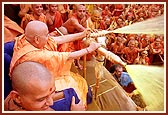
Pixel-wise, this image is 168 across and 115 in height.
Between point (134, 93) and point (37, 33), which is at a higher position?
point (37, 33)

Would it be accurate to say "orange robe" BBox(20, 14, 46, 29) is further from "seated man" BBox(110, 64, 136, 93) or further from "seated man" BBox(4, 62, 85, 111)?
Result: "seated man" BBox(110, 64, 136, 93)

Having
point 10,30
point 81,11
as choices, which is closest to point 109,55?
point 81,11

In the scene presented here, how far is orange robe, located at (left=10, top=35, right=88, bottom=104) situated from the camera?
3471 millimetres

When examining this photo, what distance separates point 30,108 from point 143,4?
101cm

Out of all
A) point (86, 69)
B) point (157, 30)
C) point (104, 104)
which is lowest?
point (104, 104)

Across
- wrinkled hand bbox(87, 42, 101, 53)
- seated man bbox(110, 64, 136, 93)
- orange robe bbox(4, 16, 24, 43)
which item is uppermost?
orange robe bbox(4, 16, 24, 43)

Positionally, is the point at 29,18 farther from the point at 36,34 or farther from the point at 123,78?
the point at 123,78

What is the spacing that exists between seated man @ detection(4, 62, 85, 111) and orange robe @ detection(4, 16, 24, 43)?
0.20 m

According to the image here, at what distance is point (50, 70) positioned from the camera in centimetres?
349

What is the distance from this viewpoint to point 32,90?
3.42 metres

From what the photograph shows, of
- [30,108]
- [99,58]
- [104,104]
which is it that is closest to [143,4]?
[99,58]

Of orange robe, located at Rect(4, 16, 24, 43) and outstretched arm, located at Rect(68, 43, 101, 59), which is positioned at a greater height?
orange robe, located at Rect(4, 16, 24, 43)

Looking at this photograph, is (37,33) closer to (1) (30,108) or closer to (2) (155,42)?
(1) (30,108)

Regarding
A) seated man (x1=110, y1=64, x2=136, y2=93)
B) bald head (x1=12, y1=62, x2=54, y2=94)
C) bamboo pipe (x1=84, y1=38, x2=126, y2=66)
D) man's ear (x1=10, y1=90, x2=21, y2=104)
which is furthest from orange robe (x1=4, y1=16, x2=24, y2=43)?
seated man (x1=110, y1=64, x2=136, y2=93)
